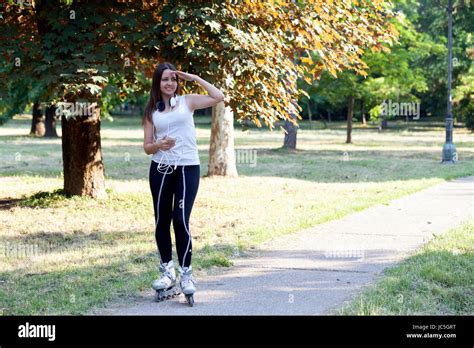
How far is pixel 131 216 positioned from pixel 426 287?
574 centimetres

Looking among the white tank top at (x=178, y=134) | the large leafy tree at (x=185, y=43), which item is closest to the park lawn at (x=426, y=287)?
the white tank top at (x=178, y=134)

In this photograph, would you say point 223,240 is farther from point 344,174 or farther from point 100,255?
point 344,174

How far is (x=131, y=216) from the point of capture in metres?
11.4

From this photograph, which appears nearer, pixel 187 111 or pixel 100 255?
pixel 187 111

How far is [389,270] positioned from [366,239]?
2.02 meters

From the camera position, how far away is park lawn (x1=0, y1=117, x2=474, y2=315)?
713 cm

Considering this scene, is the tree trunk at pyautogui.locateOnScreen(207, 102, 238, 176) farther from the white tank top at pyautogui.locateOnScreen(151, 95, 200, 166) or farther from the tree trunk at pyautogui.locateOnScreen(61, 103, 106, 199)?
the white tank top at pyautogui.locateOnScreen(151, 95, 200, 166)

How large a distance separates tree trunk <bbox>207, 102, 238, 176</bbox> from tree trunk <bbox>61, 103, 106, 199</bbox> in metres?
5.62

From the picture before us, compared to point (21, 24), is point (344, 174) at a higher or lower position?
lower

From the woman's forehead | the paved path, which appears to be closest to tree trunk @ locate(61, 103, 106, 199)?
the paved path

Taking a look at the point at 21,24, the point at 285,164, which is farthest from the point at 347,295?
the point at 285,164

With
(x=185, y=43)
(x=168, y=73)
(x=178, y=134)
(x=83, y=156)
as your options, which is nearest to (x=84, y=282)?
(x=178, y=134)

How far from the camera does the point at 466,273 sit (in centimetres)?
721

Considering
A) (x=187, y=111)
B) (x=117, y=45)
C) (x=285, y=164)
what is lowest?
(x=285, y=164)
